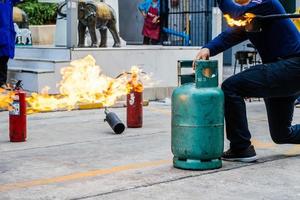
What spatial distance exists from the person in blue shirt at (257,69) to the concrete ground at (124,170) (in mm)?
319

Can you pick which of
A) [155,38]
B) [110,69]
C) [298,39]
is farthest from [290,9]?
[298,39]

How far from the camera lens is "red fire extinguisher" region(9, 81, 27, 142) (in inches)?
302

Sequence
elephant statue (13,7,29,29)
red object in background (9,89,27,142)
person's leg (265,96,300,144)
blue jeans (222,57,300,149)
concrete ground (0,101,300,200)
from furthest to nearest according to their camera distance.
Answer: elephant statue (13,7,29,29)
red object in background (9,89,27,142)
person's leg (265,96,300,144)
blue jeans (222,57,300,149)
concrete ground (0,101,300,200)

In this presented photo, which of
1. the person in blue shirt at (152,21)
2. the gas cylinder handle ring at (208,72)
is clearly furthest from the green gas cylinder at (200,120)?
the person in blue shirt at (152,21)

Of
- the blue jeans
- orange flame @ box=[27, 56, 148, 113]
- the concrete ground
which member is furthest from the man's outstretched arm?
orange flame @ box=[27, 56, 148, 113]

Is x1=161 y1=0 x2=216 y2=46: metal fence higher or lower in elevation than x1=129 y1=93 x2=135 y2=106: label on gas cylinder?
higher

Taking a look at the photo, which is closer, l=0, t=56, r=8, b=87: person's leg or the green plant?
l=0, t=56, r=8, b=87: person's leg

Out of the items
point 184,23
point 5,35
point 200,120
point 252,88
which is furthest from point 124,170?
point 184,23

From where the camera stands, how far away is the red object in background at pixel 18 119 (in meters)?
7.68

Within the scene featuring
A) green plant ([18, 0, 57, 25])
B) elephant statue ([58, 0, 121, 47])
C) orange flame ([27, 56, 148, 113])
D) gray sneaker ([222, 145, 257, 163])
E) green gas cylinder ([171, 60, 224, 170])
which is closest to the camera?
green gas cylinder ([171, 60, 224, 170])

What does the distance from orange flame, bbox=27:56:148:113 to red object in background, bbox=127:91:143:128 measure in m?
0.14

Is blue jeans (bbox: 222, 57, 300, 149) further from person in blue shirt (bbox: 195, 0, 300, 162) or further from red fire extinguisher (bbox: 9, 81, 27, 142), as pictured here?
red fire extinguisher (bbox: 9, 81, 27, 142)

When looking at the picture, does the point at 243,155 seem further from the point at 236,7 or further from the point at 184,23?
the point at 184,23

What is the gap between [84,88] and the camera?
8852mm
